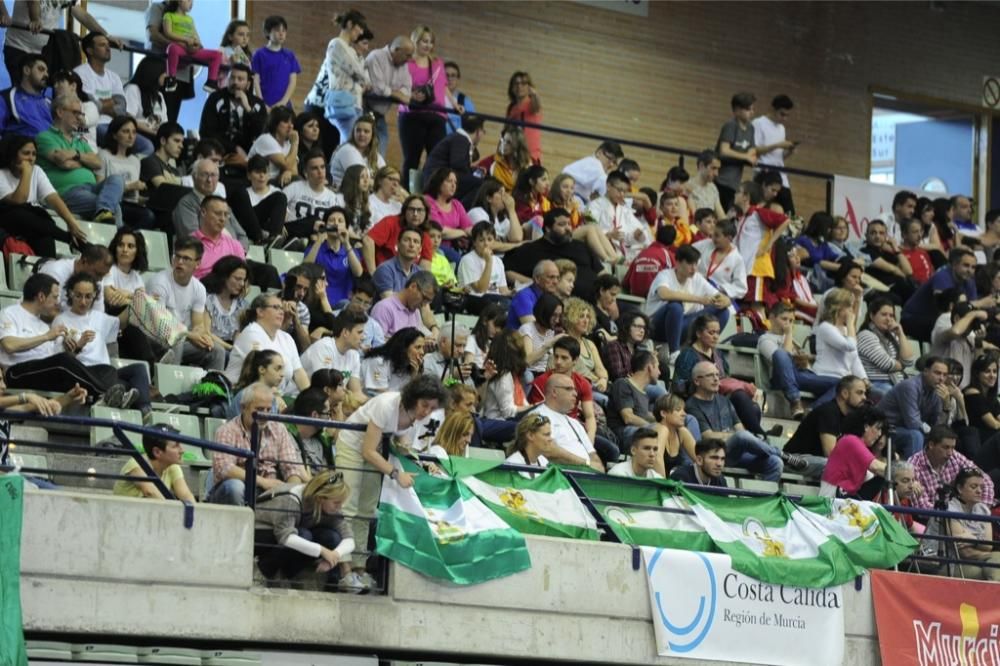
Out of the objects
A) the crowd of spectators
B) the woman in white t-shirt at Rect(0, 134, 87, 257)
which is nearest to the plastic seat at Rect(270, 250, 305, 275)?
the crowd of spectators

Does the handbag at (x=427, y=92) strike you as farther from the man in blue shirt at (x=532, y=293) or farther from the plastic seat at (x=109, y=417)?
the plastic seat at (x=109, y=417)

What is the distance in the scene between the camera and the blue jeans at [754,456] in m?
13.5

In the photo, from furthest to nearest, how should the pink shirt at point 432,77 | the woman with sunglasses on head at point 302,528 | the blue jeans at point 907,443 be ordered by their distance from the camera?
the pink shirt at point 432,77
the blue jeans at point 907,443
the woman with sunglasses on head at point 302,528

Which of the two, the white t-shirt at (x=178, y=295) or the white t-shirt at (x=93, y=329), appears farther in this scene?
the white t-shirt at (x=178, y=295)

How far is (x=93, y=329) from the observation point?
39.2 ft

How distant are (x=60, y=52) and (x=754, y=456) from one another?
6618mm

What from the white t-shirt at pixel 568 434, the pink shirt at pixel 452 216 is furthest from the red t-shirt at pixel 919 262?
the white t-shirt at pixel 568 434

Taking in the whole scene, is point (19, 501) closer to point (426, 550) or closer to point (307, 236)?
point (426, 550)

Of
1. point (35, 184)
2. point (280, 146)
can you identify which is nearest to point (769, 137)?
point (280, 146)

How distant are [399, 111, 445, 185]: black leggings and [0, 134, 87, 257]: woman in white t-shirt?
15.9 ft

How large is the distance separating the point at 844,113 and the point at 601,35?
11.7 feet

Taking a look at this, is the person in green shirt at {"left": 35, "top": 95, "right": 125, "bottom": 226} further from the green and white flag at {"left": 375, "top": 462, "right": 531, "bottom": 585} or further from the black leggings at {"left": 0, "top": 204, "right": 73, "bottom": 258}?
the green and white flag at {"left": 375, "top": 462, "right": 531, "bottom": 585}

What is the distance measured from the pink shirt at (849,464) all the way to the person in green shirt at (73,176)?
5.48 meters

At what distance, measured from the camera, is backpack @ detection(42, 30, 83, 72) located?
631 inches
